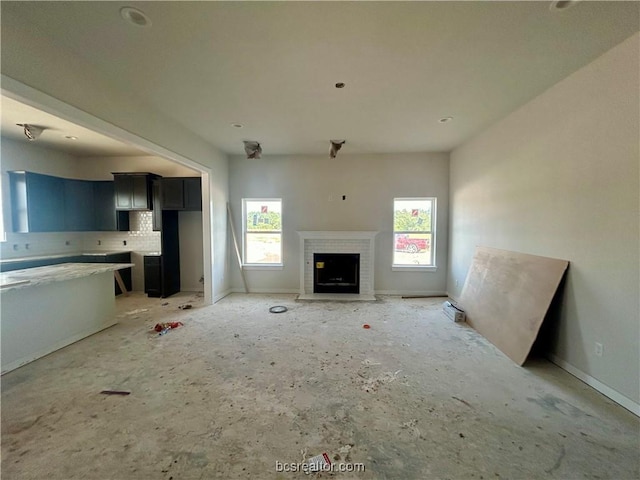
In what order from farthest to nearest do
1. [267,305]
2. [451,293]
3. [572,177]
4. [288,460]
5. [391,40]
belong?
1. [451,293]
2. [267,305]
3. [572,177]
4. [391,40]
5. [288,460]

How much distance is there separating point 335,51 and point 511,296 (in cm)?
321

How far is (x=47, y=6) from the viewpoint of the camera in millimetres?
1627

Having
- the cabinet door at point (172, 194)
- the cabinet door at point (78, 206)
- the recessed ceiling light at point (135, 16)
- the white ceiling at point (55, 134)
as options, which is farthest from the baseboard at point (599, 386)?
the cabinet door at point (78, 206)

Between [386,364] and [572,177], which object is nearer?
[572,177]

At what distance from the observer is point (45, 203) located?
4.58 meters

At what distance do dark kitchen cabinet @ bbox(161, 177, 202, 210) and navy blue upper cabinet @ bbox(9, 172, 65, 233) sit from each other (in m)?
1.98

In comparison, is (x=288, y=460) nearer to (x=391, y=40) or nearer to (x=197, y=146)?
(x=391, y=40)

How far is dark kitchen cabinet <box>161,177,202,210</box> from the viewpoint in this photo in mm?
4805

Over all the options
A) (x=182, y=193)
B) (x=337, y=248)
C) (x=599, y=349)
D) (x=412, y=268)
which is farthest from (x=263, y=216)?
(x=599, y=349)

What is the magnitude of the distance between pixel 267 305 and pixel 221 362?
1.87m

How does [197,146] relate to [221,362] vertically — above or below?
above

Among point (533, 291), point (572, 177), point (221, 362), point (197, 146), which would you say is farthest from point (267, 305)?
point (572, 177)

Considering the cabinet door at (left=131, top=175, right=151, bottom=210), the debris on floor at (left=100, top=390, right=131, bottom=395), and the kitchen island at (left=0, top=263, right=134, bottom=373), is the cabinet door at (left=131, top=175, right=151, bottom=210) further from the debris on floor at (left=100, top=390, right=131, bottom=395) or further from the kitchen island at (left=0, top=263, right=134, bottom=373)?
the debris on floor at (left=100, top=390, right=131, bottom=395)

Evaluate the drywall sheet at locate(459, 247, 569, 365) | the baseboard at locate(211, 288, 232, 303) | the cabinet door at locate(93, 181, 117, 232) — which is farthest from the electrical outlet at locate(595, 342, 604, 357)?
the cabinet door at locate(93, 181, 117, 232)
